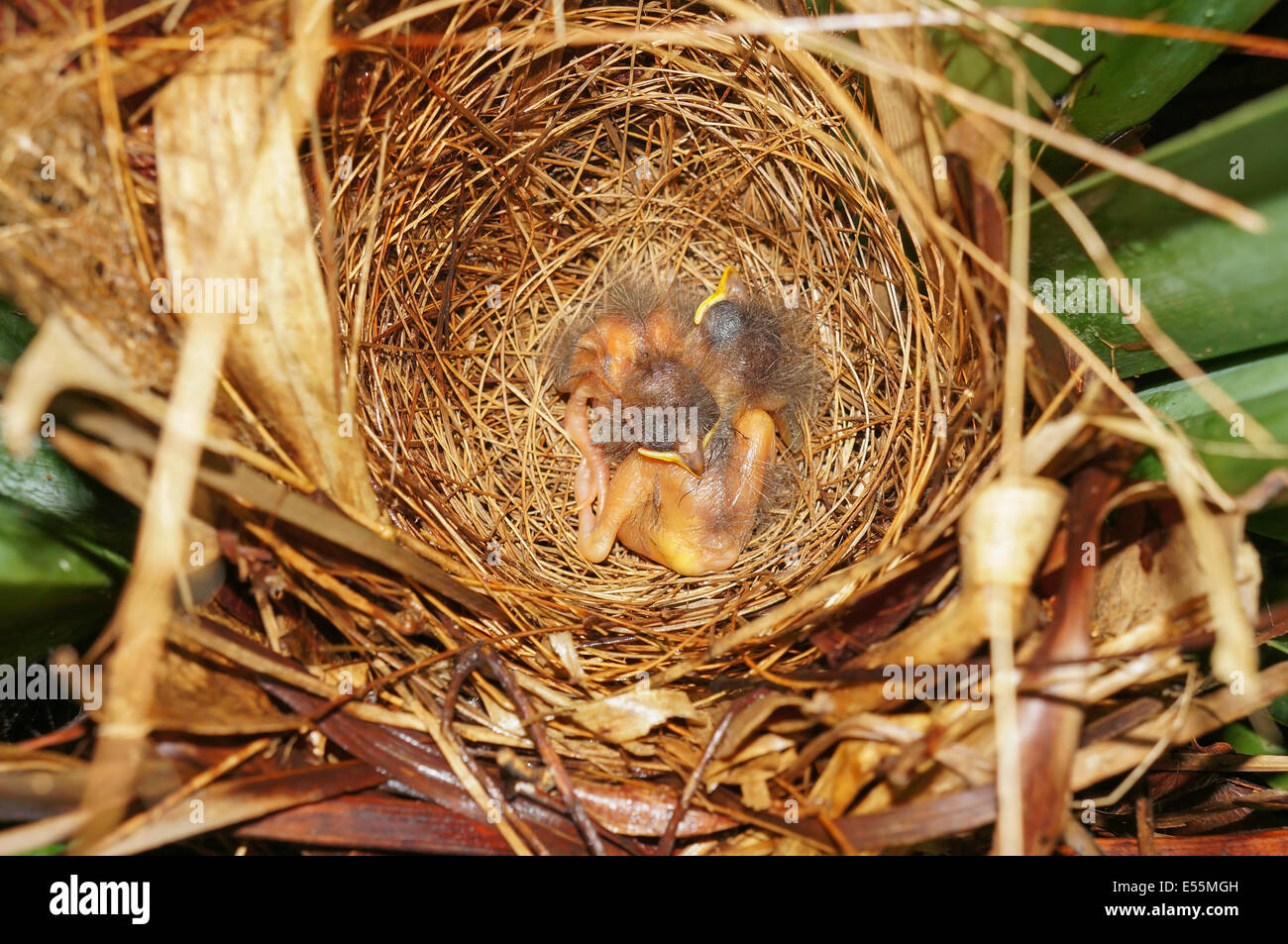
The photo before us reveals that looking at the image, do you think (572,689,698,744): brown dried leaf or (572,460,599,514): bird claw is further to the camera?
(572,460,599,514): bird claw

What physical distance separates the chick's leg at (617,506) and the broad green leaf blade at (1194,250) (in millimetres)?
768

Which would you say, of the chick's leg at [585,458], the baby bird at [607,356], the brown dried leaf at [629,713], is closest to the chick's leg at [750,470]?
the baby bird at [607,356]

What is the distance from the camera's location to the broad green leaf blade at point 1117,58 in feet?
2.59

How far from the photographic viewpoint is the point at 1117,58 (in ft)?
2.80

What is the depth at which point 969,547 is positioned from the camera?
2.62ft

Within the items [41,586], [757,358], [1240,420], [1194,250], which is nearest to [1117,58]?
[1194,250]

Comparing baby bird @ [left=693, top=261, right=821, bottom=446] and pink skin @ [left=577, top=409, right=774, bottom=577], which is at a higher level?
baby bird @ [left=693, top=261, right=821, bottom=446]

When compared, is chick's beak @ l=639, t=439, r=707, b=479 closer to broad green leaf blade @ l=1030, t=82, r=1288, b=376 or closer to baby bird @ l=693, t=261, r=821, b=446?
baby bird @ l=693, t=261, r=821, b=446

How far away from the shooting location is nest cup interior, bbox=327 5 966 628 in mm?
1173

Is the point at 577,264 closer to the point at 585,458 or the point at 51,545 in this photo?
the point at 585,458

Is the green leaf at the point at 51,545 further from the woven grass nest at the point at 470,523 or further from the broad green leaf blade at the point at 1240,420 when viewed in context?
the broad green leaf blade at the point at 1240,420

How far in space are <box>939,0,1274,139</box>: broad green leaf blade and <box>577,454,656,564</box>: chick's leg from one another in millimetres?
843

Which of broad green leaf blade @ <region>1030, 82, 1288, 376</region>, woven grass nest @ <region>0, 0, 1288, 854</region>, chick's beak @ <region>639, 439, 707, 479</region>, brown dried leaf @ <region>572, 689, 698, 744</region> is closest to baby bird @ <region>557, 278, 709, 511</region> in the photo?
chick's beak @ <region>639, 439, 707, 479</region>
